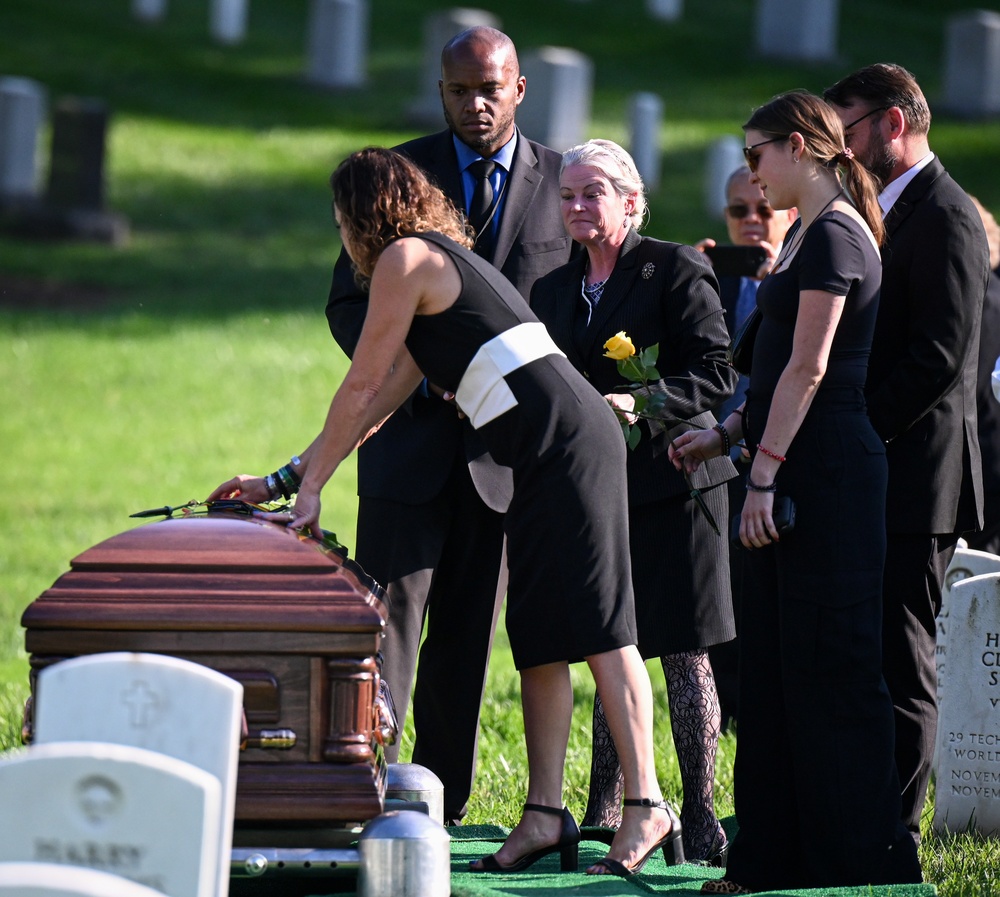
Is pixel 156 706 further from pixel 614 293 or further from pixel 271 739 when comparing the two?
pixel 614 293

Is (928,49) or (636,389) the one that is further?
(928,49)

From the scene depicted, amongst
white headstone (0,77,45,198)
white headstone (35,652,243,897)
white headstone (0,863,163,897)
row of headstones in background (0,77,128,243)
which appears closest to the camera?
white headstone (0,863,163,897)

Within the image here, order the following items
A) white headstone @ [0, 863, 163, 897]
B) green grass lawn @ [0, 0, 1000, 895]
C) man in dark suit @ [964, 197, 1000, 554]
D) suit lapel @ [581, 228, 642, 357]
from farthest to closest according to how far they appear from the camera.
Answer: green grass lawn @ [0, 0, 1000, 895], man in dark suit @ [964, 197, 1000, 554], suit lapel @ [581, 228, 642, 357], white headstone @ [0, 863, 163, 897]

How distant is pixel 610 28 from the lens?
2633 centimetres

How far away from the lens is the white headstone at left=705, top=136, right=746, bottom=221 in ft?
55.8

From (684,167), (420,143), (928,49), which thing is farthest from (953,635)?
(928,49)

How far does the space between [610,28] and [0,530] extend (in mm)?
17957

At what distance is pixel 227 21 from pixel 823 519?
21761 millimetres

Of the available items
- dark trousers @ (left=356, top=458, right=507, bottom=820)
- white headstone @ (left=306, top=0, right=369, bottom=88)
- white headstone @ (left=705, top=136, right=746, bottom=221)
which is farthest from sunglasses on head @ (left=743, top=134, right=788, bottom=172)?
white headstone @ (left=306, top=0, right=369, bottom=88)

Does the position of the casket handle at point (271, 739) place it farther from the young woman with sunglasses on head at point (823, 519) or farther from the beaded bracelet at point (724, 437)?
the beaded bracelet at point (724, 437)

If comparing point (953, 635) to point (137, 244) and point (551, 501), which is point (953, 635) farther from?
point (137, 244)

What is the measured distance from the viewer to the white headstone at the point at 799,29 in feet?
75.3

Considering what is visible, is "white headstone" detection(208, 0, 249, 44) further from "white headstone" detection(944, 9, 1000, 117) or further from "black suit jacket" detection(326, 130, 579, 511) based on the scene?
"black suit jacket" detection(326, 130, 579, 511)

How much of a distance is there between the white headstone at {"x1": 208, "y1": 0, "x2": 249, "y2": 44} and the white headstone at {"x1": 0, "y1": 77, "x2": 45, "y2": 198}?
22.8 ft
